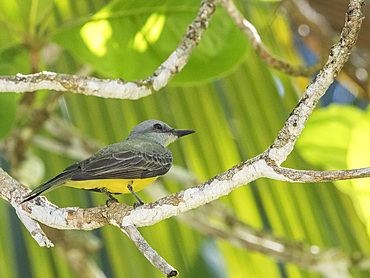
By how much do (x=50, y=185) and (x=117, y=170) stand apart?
71 millimetres

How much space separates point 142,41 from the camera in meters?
0.78

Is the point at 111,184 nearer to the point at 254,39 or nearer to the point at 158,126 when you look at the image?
the point at 158,126

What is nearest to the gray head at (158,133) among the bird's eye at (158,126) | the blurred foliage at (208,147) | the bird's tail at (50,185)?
the bird's eye at (158,126)

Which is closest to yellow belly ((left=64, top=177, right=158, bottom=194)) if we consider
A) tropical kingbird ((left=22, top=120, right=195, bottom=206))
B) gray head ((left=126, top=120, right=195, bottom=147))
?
tropical kingbird ((left=22, top=120, right=195, bottom=206))

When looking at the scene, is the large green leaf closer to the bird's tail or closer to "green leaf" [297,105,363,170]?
"green leaf" [297,105,363,170]

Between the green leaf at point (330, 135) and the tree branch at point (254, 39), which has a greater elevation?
the tree branch at point (254, 39)

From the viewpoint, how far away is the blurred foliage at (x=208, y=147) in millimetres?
847

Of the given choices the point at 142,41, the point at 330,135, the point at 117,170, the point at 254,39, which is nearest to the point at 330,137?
the point at 330,135

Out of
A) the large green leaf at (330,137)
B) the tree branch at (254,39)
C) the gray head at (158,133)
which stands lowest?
the large green leaf at (330,137)

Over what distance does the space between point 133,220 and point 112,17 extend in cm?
37

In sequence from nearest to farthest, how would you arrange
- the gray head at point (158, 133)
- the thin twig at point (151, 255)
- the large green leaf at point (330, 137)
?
the thin twig at point (151, 255) < the gray head at point (158, 133) < the large green leaf at point (330, 137)

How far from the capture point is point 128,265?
0.97m

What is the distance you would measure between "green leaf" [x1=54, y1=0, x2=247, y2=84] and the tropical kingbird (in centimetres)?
18

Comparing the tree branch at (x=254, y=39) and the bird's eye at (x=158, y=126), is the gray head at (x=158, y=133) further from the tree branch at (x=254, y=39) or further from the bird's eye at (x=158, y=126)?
the tree branch at (x=254, y=39)
